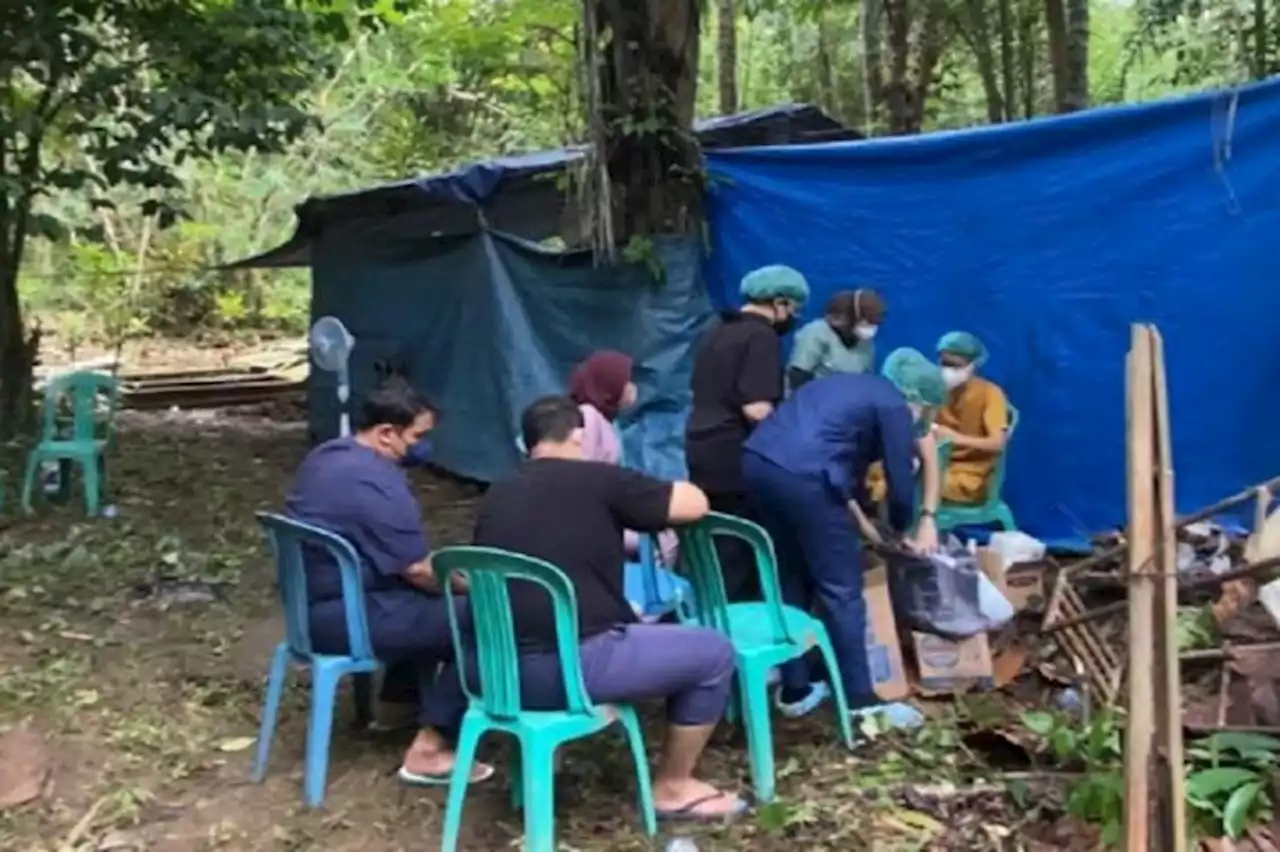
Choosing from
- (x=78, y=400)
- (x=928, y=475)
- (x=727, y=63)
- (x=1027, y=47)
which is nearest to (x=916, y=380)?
(x=928, y=475)

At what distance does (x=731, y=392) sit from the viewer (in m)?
4.94

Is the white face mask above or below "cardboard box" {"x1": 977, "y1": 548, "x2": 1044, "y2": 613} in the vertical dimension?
above

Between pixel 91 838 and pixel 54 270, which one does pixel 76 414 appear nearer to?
pixel 91 838

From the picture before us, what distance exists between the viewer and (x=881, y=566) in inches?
188

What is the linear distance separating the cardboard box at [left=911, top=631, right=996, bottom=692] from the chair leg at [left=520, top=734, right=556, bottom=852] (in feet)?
5.38

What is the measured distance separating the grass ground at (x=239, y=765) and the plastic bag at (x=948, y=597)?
272mm

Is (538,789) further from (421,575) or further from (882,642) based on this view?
(882,642)

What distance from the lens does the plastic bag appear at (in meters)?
4.67

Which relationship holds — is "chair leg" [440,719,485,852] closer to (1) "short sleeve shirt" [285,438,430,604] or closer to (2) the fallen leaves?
(1) "short sleeve shirt" [285,438,430,604]

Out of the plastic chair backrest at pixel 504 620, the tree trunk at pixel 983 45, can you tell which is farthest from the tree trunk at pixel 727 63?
the plastic chair backrest at pixel 504 620

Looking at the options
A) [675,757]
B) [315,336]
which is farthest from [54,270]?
[675,757]

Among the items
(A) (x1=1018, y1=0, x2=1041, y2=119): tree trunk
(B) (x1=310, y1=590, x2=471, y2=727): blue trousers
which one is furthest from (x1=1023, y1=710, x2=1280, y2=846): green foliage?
(A) (x1=1018, y1=0, x2=1041, y2=119): tree trunk

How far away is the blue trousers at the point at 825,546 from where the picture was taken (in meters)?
4.40

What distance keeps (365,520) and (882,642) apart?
1.71 m
